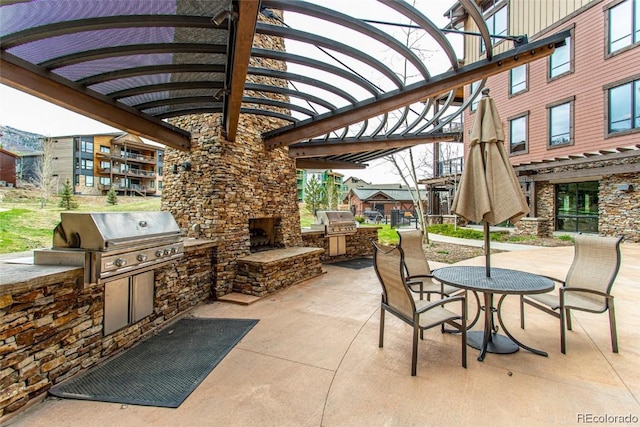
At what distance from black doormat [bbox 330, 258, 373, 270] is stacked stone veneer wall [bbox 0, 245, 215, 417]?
4.85 meters

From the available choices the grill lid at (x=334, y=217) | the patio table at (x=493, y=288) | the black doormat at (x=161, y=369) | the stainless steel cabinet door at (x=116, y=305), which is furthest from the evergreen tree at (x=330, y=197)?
the stainless steel cabinet door at (x=116, y=305)

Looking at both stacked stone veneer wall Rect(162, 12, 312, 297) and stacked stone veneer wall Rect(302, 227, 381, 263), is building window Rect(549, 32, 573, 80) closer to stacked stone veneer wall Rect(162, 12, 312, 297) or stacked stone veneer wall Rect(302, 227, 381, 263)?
stacked stone veneer wall Rect(302, 227, 381, 263)

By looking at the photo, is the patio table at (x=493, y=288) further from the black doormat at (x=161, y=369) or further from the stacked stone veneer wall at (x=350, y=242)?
the stacked stone veneer wall at (x=350, y=242)

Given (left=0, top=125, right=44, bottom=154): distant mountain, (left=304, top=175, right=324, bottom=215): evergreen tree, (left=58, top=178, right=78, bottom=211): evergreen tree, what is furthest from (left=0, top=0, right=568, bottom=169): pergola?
(left=304, top=175, right=324, bottom=215): evergreen tree

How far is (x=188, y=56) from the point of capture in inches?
121

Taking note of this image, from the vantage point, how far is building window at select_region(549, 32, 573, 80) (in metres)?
10.8

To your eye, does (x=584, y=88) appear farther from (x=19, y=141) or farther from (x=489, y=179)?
(x=19, y=141)

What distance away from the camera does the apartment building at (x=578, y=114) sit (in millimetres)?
9320

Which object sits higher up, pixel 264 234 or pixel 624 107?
pixel 624 107

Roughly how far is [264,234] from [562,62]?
43.1 feet

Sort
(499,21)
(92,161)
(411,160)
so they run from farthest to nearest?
1. (499,21)
2. (411,160)
3. (92,161)

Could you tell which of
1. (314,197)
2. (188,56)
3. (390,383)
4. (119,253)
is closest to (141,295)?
(119,253)

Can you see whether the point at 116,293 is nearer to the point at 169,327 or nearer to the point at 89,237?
the point at 89,237

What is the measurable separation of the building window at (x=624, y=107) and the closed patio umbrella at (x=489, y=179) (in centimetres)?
1027
